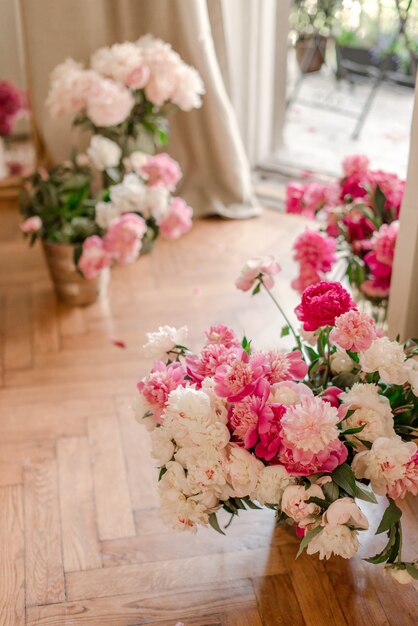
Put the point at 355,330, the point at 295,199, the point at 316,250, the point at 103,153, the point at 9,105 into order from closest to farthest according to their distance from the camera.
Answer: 1. the point at 355,330
2. the point at 316,250
3. the point at 295,199
4. the point at 103,153
5. the point at 9,105

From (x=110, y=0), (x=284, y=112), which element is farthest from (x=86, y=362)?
(x=284, y=112)

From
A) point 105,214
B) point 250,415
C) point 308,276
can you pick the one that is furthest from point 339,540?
point 105,214

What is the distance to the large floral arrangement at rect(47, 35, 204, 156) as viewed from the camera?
2709mm

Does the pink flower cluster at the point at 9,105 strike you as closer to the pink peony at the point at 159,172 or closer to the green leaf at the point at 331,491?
the pink peony at the point at 159,172

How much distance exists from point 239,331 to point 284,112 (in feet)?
4.37

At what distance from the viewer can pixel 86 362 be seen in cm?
264

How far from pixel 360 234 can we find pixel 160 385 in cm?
82

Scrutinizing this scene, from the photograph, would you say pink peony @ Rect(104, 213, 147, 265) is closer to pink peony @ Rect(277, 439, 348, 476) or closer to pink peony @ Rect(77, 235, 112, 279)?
pink peony @ Rect(77, 235, 112, 279)

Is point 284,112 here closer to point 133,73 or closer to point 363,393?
point 133,73

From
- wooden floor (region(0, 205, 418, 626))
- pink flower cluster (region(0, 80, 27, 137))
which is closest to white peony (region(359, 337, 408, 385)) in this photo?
wooden floor (region(0, 205, 418, 626))

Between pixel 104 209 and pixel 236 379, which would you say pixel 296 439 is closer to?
pixel 236 379

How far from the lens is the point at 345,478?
166 cm

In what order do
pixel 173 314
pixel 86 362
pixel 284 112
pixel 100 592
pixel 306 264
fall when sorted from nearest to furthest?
1. pixel 100 592
2. pixel 306 264
3. pixel 86 362
4. pixel 173 314
5. pixel 284 112

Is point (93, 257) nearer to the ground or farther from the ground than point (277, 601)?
farther from the ground
